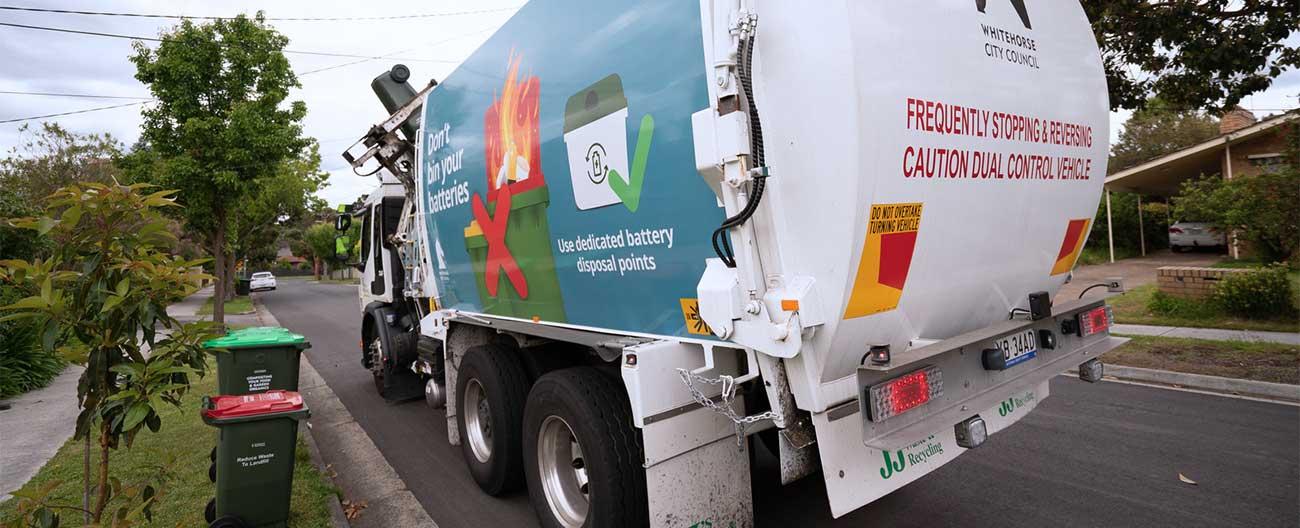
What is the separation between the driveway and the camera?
49.3ft

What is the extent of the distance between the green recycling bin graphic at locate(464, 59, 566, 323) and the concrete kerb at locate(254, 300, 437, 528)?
151 centimetres

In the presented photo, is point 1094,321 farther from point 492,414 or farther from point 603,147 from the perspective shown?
point 492,414

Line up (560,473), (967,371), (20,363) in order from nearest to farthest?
1. (967,371)
2. (560,473)
3. (20,363)

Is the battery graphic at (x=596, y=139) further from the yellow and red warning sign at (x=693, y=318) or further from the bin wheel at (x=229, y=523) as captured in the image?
the bin wheel at (x=229, y=523)

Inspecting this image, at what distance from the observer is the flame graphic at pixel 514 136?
12.7 ft

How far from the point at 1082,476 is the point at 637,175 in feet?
12.2

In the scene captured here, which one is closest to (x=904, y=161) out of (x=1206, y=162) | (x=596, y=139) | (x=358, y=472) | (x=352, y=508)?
(x=596, y=139)

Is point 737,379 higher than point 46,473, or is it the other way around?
point 737,379

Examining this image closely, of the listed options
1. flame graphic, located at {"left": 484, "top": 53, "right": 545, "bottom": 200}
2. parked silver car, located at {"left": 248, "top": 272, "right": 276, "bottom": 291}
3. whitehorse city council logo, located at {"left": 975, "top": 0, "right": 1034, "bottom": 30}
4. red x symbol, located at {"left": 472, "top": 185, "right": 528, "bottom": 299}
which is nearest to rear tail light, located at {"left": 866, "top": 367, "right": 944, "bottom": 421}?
whitehorse city council logo, located at {"left": 975, "top": 0, "right": 1034, "bottom": 30}

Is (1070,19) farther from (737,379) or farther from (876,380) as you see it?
(737,379)

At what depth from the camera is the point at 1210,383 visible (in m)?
6.50

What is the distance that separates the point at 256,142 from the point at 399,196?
8.06m

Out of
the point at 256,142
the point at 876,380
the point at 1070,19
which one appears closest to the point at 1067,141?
the point at 1070,19

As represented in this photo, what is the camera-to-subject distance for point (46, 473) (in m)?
5.36
